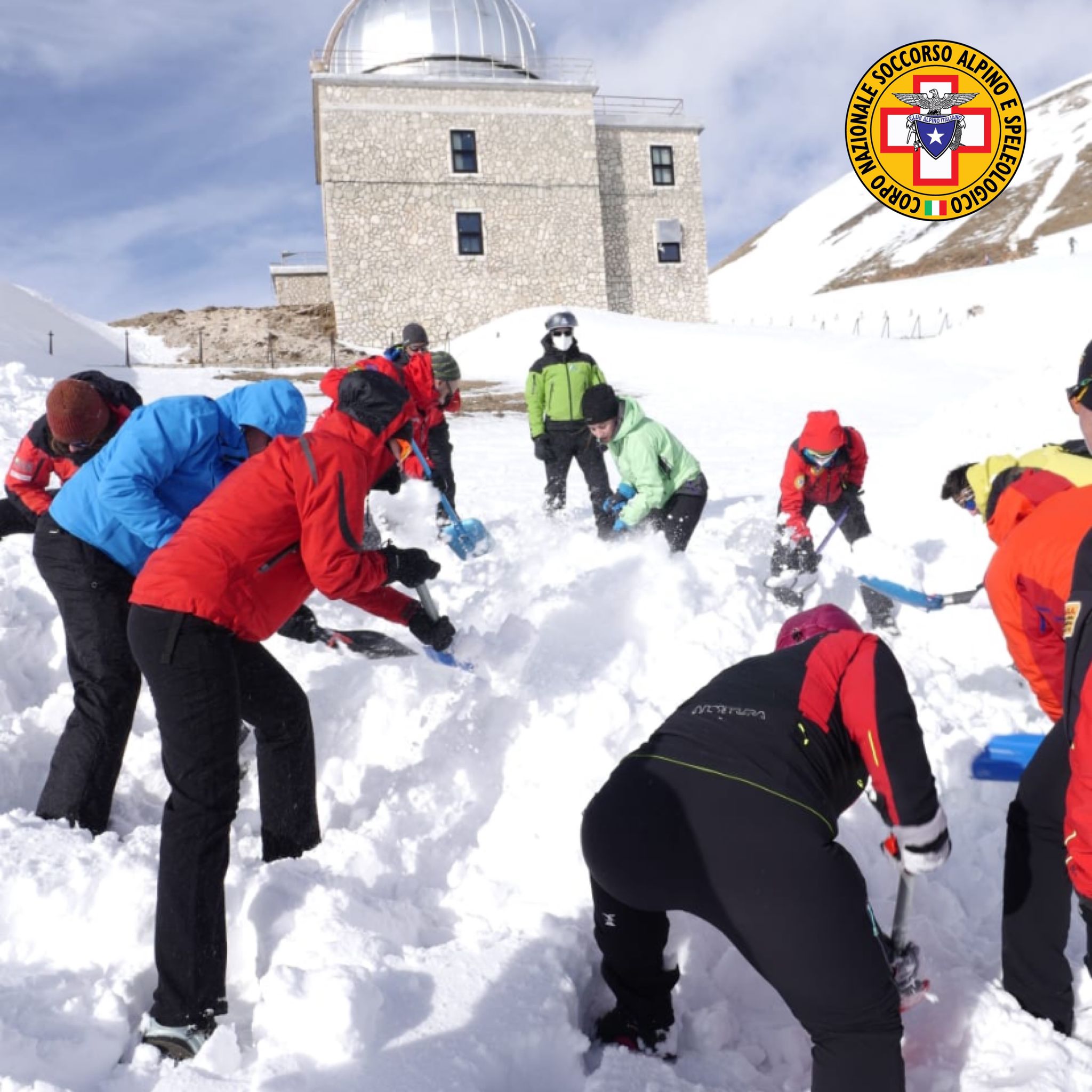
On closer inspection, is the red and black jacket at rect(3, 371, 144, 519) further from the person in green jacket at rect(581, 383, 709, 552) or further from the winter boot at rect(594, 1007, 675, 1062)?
the winter boot at rect(594, 1007, 675, 1062)

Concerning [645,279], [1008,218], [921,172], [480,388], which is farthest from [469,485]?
[1008,218]

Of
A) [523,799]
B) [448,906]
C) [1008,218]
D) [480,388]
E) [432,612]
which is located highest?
[1008,218]

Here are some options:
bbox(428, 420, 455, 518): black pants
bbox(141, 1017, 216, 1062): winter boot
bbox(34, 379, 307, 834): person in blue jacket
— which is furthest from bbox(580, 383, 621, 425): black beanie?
bbox(141, 1017, 216, 1062): winter boot

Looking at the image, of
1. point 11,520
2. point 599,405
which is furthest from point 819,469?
point 11,520

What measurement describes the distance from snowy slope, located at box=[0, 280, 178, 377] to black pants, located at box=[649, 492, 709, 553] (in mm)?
15516

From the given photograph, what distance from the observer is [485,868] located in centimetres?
305

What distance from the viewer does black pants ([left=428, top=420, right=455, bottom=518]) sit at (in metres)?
6.71

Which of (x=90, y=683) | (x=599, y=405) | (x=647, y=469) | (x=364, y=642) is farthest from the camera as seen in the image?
(x=647, y=469)

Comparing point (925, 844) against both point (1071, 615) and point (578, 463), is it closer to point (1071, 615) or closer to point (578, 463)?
point (1071, 615)

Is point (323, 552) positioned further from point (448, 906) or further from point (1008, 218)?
point (1008, 218)

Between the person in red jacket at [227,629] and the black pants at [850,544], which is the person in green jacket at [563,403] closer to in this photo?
the black pants at [850,544]

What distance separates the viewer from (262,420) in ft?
11.8

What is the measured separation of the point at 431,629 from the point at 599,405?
2247mm

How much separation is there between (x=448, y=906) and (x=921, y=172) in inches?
754
